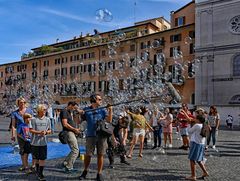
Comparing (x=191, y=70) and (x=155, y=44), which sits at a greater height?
(x=155, y=44)

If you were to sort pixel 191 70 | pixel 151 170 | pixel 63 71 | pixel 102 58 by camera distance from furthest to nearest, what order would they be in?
pixel 63 71, pixel 102 58, pixel 191 70, pixel 151 170

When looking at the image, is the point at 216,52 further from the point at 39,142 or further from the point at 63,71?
the point at 39,142

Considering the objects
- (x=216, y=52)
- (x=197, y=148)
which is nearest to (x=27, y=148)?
(x=197, y=148)

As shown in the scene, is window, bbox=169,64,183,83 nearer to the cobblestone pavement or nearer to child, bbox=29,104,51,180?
the cobblestone pavement

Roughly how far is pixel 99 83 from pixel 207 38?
20.2 metres

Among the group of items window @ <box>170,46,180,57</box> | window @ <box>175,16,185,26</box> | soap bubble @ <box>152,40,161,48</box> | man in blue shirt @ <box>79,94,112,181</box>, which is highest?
window @ <box>175,16,185,26</box>

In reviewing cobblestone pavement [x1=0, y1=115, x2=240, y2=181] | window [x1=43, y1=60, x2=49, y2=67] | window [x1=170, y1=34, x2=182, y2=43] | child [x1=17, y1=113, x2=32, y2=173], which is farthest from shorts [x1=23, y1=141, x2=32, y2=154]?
window [x1=43, y1=60, x2=49, y2=67]

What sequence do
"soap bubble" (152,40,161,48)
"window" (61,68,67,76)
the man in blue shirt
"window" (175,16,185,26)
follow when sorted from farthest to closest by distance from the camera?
1. "window" (61,68,67,76)
2. "window" (175,16,185,26)
3. "soap bubble" (152,40,161,48)
4. the man in blue shirt

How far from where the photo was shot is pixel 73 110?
27.9ft

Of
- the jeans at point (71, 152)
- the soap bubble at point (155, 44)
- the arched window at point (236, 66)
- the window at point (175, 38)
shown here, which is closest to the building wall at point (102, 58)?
the window at point (175, 38)

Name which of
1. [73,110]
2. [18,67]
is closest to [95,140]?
[73,110]

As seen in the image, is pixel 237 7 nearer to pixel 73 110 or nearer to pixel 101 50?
pixel 101 50

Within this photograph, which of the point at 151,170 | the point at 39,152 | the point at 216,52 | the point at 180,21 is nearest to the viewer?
the point at 39,152

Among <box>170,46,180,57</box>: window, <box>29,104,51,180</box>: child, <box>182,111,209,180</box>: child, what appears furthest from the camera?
<box>170,46,180,57</box>: window
